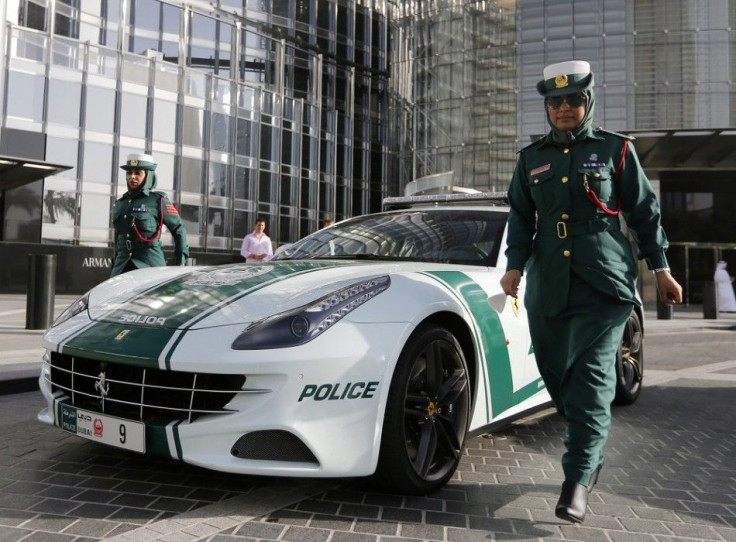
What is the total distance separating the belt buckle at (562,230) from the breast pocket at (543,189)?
12cm

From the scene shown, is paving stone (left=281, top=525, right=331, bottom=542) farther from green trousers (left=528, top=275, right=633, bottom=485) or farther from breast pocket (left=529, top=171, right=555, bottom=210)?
breast pocket (left=529, top=171, right=555, bottom=210)

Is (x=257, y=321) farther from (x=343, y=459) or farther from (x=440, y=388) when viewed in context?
(x=440, y=388)

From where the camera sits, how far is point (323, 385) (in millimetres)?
2549

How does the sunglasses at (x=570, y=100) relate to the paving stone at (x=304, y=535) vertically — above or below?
above

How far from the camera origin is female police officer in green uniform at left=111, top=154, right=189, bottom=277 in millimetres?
5945

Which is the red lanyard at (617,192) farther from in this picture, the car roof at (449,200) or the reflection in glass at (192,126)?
the reflection in glass at (192,126)

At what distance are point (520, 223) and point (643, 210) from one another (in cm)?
54

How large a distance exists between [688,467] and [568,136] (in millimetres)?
1934

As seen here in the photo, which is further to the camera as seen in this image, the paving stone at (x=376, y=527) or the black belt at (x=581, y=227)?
the black belt at (x=581, y=227)

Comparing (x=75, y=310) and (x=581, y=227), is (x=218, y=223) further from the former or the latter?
(x=581, y=227)

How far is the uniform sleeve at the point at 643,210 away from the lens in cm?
287

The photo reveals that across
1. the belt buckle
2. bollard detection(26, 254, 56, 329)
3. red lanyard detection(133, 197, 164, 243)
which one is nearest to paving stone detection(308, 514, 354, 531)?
the belt buckle

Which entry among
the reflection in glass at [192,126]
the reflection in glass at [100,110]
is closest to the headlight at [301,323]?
the reflection in glass at [100,110]

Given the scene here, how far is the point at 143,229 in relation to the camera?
5945 mm
